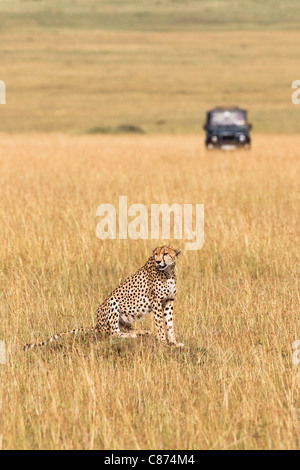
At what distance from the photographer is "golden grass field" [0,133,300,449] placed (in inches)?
187

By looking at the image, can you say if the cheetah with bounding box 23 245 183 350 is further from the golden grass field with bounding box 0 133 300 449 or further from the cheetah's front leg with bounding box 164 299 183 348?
the golden grass field with bounding box 0 133 300 449

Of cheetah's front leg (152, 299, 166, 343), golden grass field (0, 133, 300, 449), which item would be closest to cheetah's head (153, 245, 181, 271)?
cheetah's front leg (152, 299, 166, 343)

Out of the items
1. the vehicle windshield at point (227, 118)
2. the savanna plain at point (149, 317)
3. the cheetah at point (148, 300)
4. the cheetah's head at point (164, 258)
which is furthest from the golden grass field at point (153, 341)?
the vehicle windshield at point (227, 118)

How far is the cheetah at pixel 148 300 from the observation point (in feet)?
19.3

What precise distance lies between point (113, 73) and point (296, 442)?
75336 mm

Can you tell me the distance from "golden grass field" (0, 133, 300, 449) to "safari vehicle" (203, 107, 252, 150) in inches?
501

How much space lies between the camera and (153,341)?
19.7 ft

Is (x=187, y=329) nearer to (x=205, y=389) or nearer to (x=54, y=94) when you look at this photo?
(x=205, y=389)

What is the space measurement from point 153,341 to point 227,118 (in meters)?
23.2

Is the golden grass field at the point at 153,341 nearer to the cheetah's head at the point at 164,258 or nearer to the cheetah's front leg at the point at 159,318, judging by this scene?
the cheetah's front leg at the point at 159,318

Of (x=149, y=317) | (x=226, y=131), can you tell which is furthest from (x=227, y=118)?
(x=149, y=317)

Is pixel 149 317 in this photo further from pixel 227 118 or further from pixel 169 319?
pixel 227 118

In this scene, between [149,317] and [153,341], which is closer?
[153,341]
